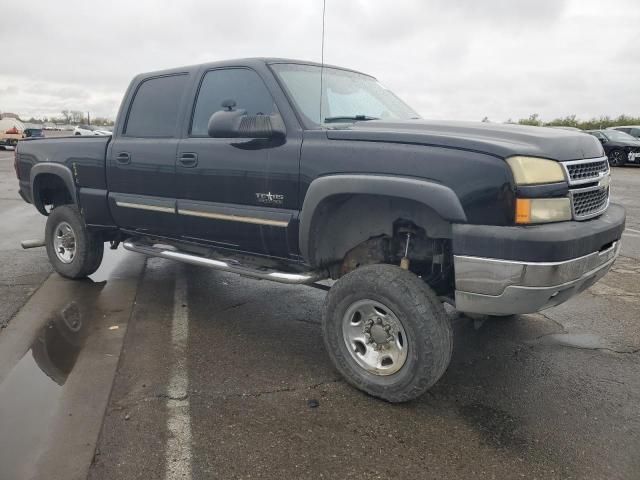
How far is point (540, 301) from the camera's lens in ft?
8.92

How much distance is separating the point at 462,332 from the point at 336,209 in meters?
1.61

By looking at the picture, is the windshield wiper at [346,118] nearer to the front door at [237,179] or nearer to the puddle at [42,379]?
the front door at [237,179]

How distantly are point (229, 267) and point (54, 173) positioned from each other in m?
2.44

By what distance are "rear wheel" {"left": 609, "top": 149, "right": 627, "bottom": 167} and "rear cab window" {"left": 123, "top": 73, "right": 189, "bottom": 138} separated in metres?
20.1

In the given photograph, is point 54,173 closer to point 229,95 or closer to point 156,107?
point 156,107

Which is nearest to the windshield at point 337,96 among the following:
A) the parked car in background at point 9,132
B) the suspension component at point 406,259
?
the suspension component at point 406,259

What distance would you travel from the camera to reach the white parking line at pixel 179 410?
2492mm

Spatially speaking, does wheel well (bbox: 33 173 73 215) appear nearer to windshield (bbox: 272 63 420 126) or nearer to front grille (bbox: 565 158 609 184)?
windshield (bbox: 272 63 420 126)

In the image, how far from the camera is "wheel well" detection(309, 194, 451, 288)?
312cm

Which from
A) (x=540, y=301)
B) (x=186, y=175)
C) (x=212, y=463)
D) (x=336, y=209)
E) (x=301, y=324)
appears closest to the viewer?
(x=212, y=463)

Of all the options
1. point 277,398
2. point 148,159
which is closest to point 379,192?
point 277,398

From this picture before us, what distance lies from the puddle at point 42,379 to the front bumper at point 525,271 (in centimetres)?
228

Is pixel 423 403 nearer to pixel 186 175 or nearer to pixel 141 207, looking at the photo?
pixel 186 175

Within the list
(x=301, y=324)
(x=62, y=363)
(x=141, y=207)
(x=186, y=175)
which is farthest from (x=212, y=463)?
(x=141, y=207)
